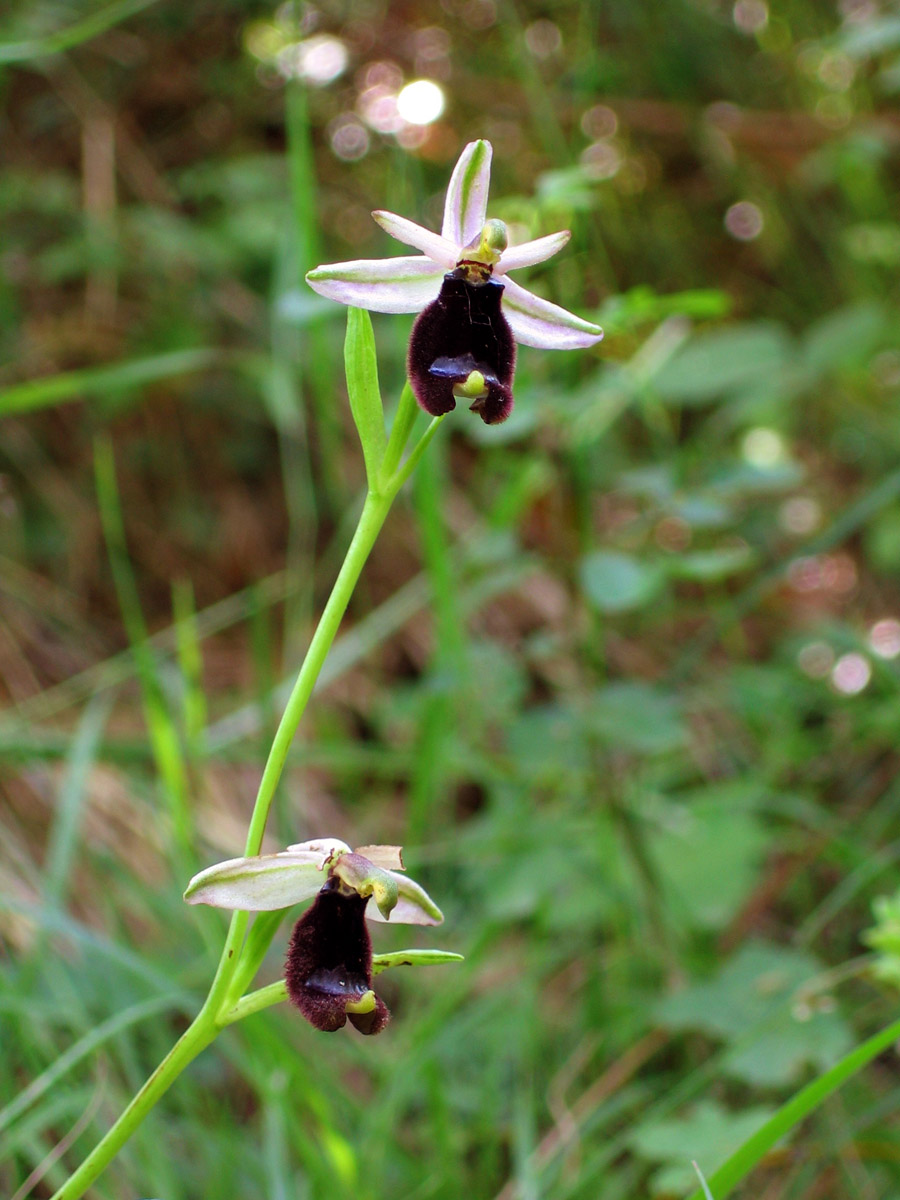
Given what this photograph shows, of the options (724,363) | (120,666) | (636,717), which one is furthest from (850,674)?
(120,666)

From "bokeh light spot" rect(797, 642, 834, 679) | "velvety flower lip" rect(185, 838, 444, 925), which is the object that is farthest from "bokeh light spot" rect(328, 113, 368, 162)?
"velvety flower lip" rect(185, 838, 444, 925)

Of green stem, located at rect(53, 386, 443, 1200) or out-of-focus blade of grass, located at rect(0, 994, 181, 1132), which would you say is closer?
green stem, located at rect(53, 386, 443, 1200)

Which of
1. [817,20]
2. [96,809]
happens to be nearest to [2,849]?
[96,809]

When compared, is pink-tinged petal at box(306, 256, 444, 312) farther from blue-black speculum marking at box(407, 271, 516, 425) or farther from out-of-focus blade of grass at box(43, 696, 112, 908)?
out-of-focus blade of grass at box(43, 696, 112, 908)

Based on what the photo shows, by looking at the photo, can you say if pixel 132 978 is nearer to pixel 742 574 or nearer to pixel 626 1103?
pixel 626 1103

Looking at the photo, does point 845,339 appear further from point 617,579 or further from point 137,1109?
point 137,1109

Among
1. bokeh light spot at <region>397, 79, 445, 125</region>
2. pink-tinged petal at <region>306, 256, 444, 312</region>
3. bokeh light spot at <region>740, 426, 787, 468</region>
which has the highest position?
bokeh light spot at <region>397, 79, 445, 125</region>

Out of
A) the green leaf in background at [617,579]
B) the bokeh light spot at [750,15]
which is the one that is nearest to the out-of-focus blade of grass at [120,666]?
the green leaf in background at [617,579]
